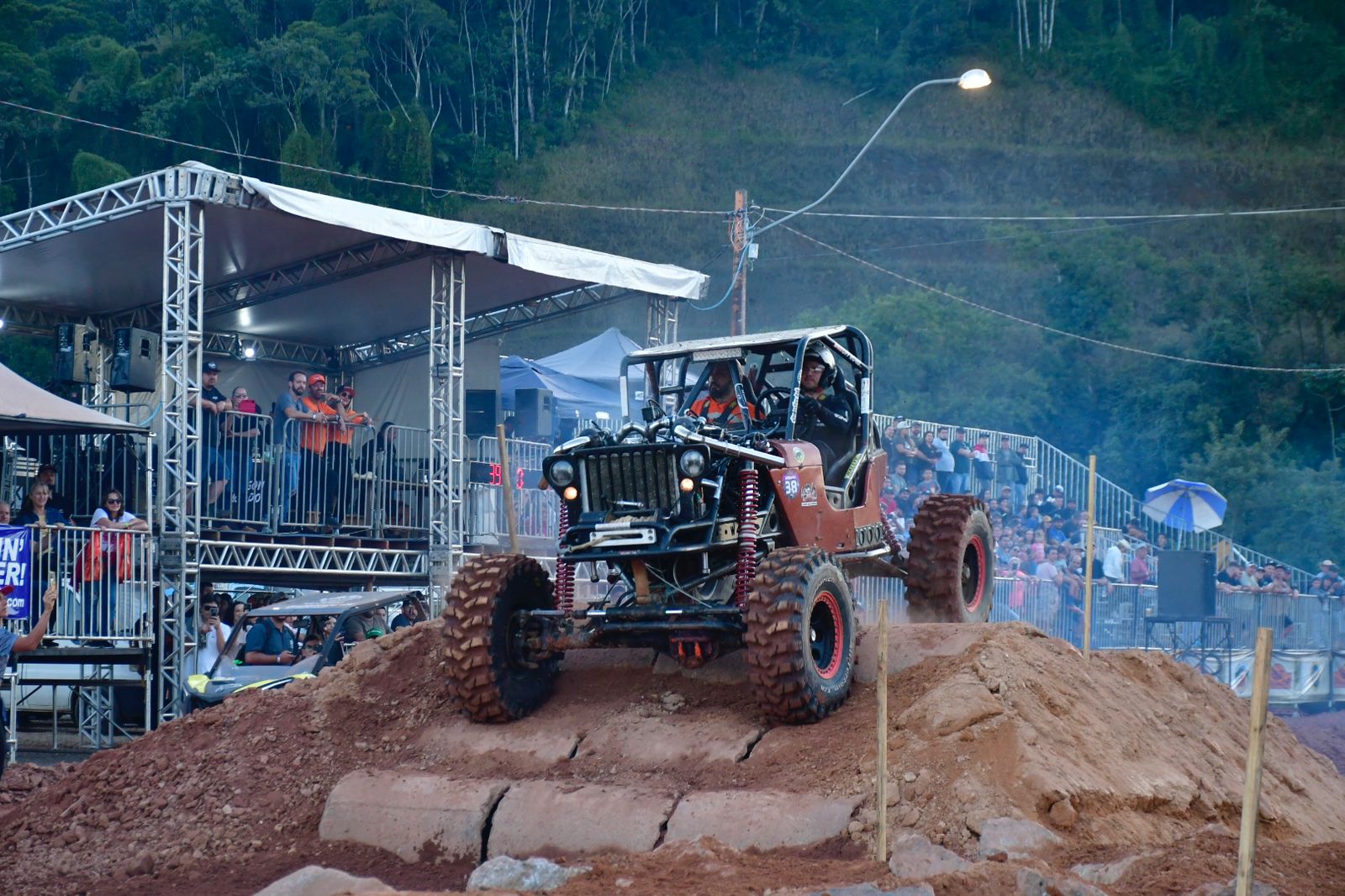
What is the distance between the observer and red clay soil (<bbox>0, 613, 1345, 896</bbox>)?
26.4 ft

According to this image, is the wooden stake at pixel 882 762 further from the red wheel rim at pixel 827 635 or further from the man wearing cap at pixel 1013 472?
the man wearing cap at pixel 1013 472

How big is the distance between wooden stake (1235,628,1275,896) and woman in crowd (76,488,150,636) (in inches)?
487

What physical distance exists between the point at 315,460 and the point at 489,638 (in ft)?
28.6

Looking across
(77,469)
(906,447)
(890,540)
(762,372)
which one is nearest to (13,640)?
(77,469)

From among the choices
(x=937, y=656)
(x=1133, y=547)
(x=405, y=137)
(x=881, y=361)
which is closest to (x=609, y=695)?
(x=937, y=656)

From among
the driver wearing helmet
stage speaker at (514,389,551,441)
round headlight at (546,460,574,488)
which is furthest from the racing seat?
stage speaker at (514,389,551,441)

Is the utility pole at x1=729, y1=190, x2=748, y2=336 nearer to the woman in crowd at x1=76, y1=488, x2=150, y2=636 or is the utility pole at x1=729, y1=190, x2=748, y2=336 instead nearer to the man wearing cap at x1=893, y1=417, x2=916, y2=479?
the man wearing cap at x1=893, y1=417, x2=916, y2=479

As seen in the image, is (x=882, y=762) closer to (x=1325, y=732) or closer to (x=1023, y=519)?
(x=1325, y=732)

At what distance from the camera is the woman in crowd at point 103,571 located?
1515cm

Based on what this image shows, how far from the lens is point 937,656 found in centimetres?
1016

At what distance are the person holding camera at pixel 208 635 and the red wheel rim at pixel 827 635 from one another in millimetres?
8185

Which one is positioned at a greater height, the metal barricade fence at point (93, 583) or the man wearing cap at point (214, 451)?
the man wearing cap at point (214, 451)

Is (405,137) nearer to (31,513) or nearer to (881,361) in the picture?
(881,361)

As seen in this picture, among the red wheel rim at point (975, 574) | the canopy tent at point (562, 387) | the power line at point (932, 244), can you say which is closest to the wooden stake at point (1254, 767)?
the red wheel rim at point (975, 574)
